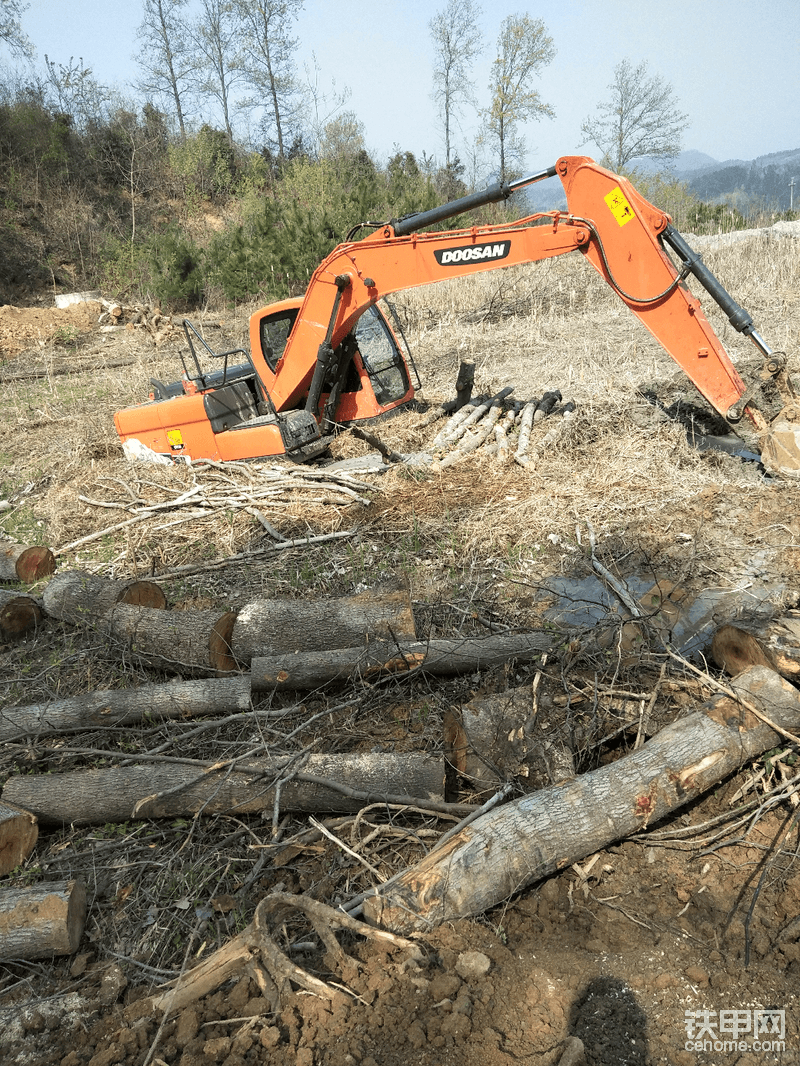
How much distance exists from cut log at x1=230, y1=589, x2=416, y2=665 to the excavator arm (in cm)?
361

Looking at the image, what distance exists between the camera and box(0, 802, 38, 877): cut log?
10.1 feet

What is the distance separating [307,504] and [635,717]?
4.02 meters

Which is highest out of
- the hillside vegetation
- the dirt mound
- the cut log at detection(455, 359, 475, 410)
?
the hillside vegetation

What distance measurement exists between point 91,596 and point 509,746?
10.4 feet

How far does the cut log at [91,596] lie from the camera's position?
15.5 feet

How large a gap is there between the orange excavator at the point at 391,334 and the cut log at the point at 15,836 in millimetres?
4426

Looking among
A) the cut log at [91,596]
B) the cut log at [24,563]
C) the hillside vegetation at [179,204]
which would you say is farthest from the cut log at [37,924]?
the hillside vegetation at [179,204]

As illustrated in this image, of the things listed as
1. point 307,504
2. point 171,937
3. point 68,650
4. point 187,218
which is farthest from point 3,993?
point 187,218

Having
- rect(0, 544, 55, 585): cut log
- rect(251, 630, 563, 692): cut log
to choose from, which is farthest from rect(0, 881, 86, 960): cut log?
rect(0, 544, 55, 585): cut log

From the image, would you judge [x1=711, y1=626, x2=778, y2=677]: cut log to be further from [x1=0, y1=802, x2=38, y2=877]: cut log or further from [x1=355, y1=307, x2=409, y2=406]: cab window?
[x1=355, y1=307, x2=409, y2=406]: cab window

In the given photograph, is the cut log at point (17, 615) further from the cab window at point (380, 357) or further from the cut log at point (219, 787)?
the cab window at point (380, 357)

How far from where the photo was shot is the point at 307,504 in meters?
6.60

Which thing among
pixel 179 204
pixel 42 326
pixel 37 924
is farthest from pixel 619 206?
pixel 179 204

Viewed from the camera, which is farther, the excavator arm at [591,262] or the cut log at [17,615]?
the excavator arm at [591,262]
